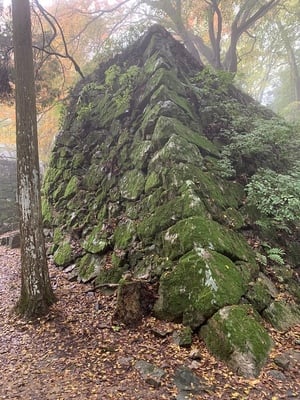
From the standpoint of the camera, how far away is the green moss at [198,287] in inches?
139


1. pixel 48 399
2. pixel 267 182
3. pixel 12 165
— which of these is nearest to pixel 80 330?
pixel 48 399

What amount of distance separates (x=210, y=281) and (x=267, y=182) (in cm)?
235

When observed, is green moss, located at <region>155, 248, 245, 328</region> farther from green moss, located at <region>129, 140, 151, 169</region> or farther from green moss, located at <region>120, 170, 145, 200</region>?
green moss, located at <region>129, 140, 151, 169</region>

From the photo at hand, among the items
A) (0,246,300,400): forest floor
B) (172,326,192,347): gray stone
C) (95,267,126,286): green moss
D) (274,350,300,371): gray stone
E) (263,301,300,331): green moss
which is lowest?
(0,246,300,400): forest floor

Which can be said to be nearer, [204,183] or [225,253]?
[225,253]

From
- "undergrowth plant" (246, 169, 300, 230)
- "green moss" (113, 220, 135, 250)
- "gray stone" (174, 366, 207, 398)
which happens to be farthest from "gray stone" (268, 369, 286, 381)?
"green moss" (113, 220, 135, 250)

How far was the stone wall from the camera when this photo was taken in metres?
12.1

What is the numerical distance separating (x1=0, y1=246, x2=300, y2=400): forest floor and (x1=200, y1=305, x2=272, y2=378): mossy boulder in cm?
9

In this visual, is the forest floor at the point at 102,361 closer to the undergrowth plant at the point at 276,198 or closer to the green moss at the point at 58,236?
the undergrowth plant at the point at 276,198

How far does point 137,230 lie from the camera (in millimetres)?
5156

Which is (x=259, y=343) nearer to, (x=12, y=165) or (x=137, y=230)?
(x=137, y=230)

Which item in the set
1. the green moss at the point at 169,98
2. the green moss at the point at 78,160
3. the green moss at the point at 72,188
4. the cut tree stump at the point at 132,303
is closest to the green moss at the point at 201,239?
the cut tree stump at the point at 132,303

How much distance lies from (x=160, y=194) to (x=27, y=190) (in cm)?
212

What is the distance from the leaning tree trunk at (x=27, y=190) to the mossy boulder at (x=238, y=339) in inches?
97.2
